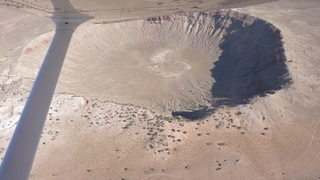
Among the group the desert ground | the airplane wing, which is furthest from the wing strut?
the desert ground

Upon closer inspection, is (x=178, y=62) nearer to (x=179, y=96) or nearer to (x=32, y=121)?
(x=179, y=96)

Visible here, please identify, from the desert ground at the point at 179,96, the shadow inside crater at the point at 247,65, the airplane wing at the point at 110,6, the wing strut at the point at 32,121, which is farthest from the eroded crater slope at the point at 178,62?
the wing strut at the point at 32,121

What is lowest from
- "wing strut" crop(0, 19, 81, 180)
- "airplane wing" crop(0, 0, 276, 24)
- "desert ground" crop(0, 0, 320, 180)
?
"desert ground" crop(0, 0, 320, 180)

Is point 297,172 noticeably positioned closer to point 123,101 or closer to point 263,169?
point 263,169

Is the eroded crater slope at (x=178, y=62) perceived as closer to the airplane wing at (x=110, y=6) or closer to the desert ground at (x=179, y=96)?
the desert ground at (x=179, y=96)

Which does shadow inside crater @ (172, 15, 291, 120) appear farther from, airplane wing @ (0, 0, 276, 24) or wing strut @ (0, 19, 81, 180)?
wing strut @ (0, 19, 81, 180)

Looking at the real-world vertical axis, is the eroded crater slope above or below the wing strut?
below
